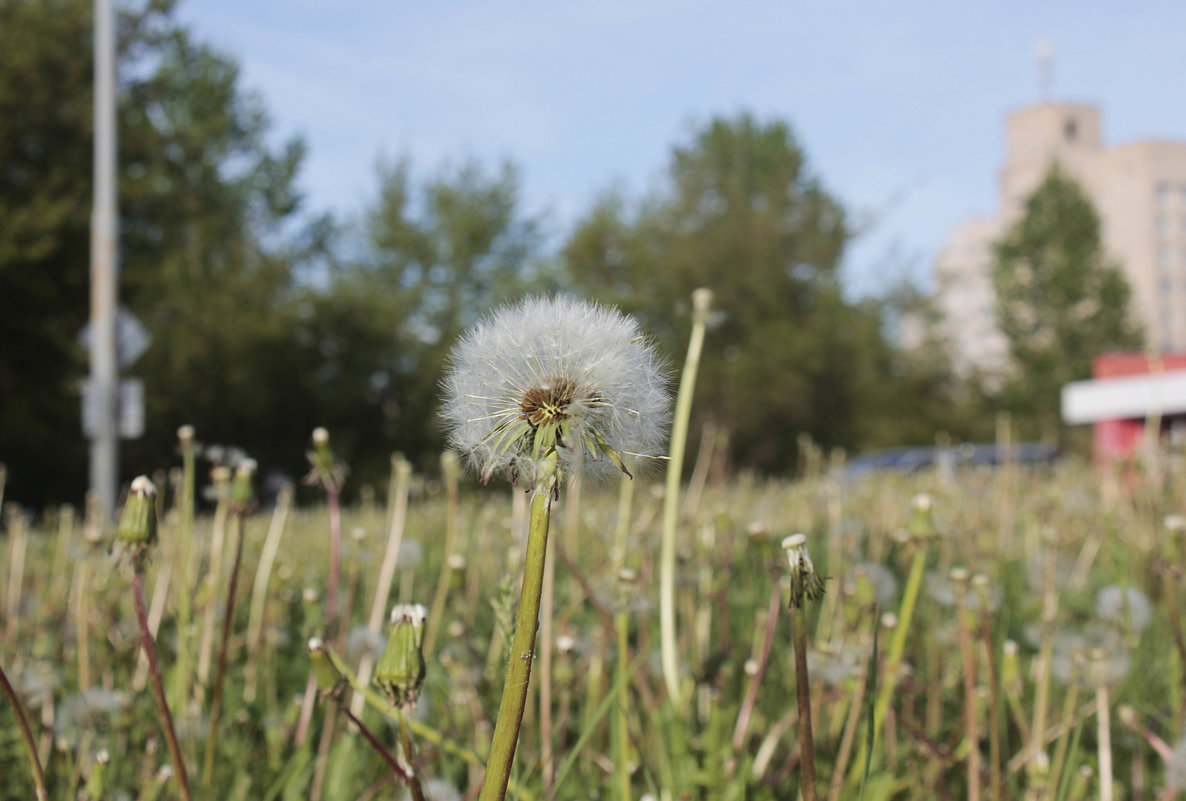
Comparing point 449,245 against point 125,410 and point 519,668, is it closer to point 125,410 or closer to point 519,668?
point 125,410

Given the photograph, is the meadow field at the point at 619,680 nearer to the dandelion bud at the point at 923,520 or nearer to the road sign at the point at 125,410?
the dandelion bud at the point at 923,520

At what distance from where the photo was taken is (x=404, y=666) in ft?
2.65

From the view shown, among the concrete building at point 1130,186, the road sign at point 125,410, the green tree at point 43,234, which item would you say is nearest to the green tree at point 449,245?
the green tree at point 43,234

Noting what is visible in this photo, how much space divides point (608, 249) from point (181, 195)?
1429cm

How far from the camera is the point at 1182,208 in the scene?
83.6 meters

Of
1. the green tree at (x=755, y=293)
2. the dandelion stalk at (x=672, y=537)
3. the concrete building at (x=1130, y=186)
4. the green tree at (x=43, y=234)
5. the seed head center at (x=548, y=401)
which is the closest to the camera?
the seed head center at (x=548, y=401)

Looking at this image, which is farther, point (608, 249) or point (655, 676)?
point (608, 249)

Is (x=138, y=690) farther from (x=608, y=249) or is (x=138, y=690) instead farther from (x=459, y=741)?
(x=608, y=249)

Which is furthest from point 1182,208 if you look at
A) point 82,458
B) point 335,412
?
point 82,458

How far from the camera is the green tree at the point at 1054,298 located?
3325 cm

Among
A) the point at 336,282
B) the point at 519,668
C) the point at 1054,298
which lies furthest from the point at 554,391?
the point at 1054,298

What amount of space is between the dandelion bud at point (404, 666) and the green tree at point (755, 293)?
2651cm

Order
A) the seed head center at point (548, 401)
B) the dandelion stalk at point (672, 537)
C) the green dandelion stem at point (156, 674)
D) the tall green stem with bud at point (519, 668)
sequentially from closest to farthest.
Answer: the tall green stem with bud at point (519, 668)
the seed head center at point (548, 401)
the green dandelion stem at point (156, 674)
the dandelion stalk at point (672, 537)

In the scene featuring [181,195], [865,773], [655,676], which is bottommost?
[655,676]
